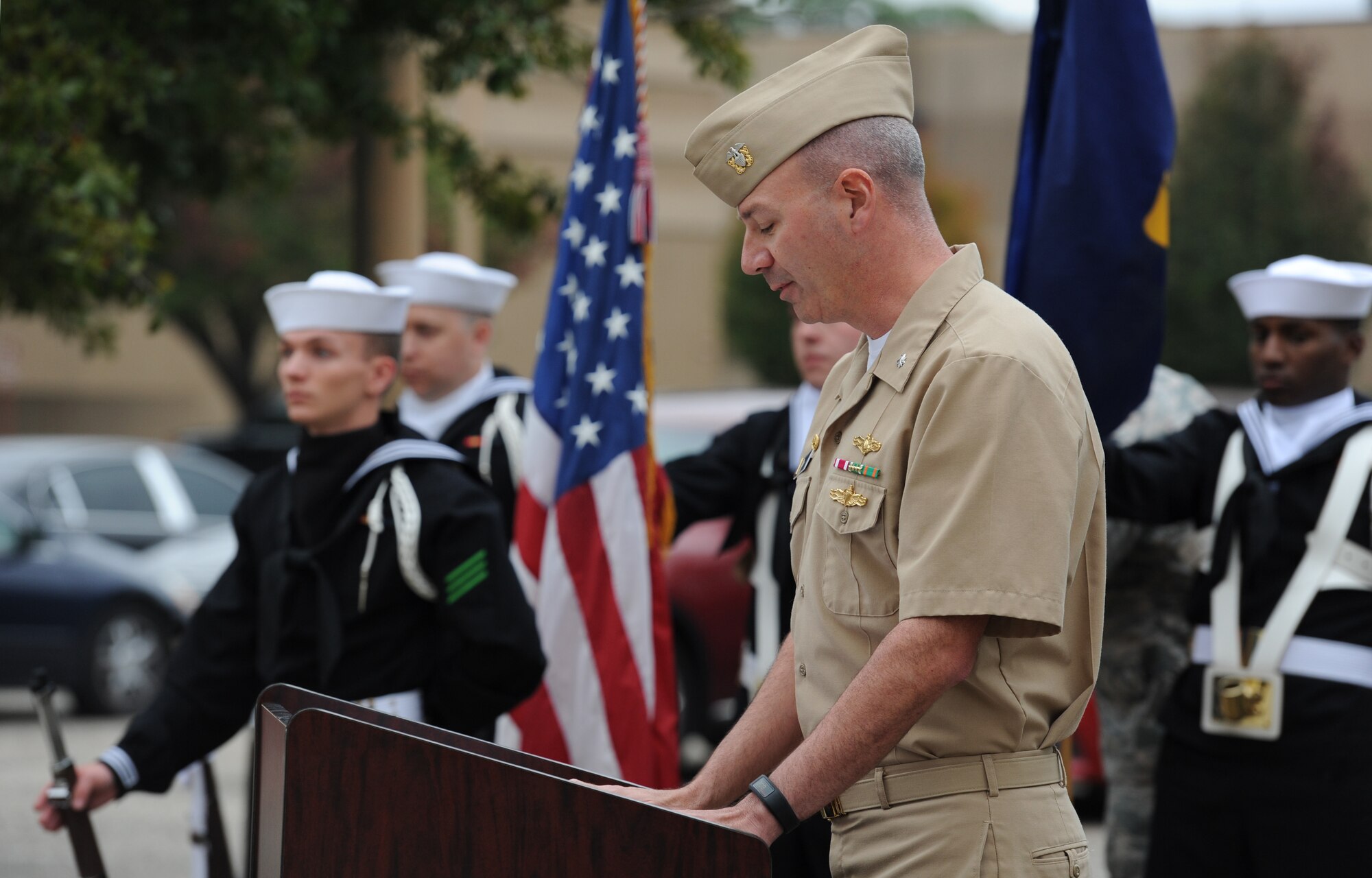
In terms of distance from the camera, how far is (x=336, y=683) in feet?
12.5

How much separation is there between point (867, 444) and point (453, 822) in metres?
0.78

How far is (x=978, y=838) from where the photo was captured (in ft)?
→ 7.64

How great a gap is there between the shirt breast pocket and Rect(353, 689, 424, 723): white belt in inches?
66.2

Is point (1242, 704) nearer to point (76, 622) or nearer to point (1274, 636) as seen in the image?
point (1274, 636)

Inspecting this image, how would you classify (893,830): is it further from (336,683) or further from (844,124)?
(336,683)

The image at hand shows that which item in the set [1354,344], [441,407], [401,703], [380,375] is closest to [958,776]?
[401,703]

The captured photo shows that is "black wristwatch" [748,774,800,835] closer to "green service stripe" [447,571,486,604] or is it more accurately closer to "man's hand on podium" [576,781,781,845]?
"man's hand on podium" [576,781,781,845]

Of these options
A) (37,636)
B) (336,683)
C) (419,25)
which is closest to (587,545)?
(336,683)

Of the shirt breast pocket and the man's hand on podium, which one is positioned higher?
the shirt breast pocket

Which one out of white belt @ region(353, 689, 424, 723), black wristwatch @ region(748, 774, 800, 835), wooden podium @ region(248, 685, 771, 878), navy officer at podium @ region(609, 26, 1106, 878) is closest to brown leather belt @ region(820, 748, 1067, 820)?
navy officer at podium @ region(609, 26, 1106, 878)

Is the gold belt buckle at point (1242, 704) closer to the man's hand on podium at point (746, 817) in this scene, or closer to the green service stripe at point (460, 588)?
the green service stripe at point (460, 588)

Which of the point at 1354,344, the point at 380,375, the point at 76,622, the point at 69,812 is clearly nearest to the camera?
the point at 69,812

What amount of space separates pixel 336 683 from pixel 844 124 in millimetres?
2021

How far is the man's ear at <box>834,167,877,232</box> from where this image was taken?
7.80 ft
